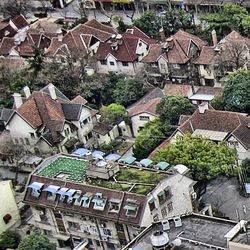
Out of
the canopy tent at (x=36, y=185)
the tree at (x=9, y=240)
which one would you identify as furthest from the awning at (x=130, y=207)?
the tree at (x=9, y=240)

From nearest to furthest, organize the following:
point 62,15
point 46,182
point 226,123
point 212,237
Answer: point 212,237 → point 46,182 → point 226,123 → point 62,15

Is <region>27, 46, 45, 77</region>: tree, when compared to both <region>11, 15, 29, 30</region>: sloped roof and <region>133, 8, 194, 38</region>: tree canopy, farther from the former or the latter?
<region>11, 15, 29, 30</region>: sloped roof

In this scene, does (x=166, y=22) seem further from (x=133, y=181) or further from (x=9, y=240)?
(x=9, y=240)

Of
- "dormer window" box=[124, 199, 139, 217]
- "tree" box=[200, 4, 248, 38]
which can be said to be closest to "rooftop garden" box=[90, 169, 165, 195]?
"dormer window" box=[124, 199, 139, 217]

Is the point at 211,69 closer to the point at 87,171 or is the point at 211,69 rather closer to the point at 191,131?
the point at 191,131

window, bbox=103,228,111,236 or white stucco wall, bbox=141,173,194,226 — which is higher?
white stucco wall, bbox=141,173,194,226

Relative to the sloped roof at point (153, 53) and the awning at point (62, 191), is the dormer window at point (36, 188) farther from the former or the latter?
the sloped roof at point (153, 53)

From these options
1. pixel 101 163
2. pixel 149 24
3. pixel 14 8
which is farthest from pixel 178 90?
pixel 14 8

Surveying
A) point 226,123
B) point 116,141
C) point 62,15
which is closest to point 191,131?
point 226,123
